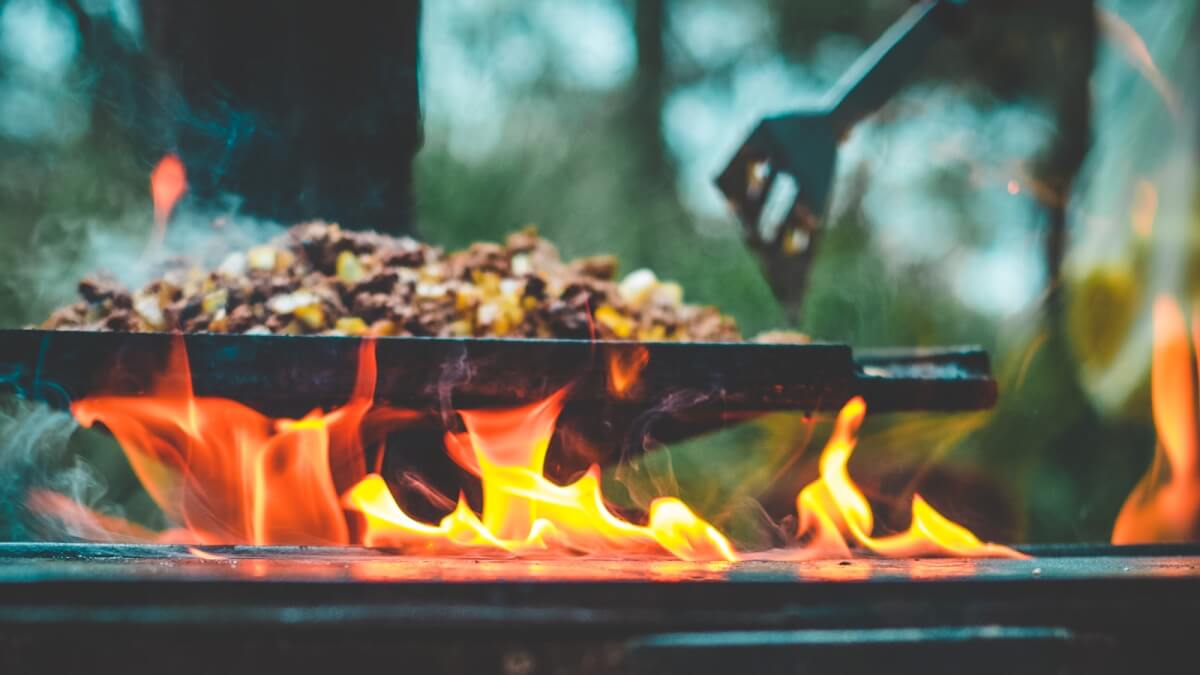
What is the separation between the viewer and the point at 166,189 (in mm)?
2527

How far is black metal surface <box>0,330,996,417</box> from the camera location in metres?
1.57

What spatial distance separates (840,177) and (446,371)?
18.0ft

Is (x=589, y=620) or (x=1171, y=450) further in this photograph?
(x=1171, y=450)

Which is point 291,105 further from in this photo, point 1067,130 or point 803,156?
point 1067,130

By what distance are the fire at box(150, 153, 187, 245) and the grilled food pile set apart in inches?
18.1

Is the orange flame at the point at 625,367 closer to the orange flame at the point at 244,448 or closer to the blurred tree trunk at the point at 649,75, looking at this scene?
the orange flame at the point at 244,448

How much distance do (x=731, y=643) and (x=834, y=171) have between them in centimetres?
154

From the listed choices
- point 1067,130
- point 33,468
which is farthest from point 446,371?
point 1067,130

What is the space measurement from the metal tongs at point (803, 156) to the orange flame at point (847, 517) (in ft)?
2.05

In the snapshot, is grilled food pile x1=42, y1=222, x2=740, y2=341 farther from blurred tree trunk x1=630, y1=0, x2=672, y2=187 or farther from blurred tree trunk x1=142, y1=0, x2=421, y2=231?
blurred tree trunk x1=630, y1=0, x2=672, y2=187

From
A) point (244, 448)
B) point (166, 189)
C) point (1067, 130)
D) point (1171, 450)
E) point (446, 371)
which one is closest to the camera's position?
point (446, 371)

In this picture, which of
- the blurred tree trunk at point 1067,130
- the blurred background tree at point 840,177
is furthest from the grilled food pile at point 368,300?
the blurred tree trunk at point 1067,130

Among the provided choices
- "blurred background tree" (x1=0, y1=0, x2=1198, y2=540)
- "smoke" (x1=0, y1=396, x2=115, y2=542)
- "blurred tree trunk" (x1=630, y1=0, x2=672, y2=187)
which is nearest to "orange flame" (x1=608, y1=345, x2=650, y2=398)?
"smoke" (x1=0, y1=396, x2=115, y2=542)

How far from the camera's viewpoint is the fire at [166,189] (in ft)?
8.11
